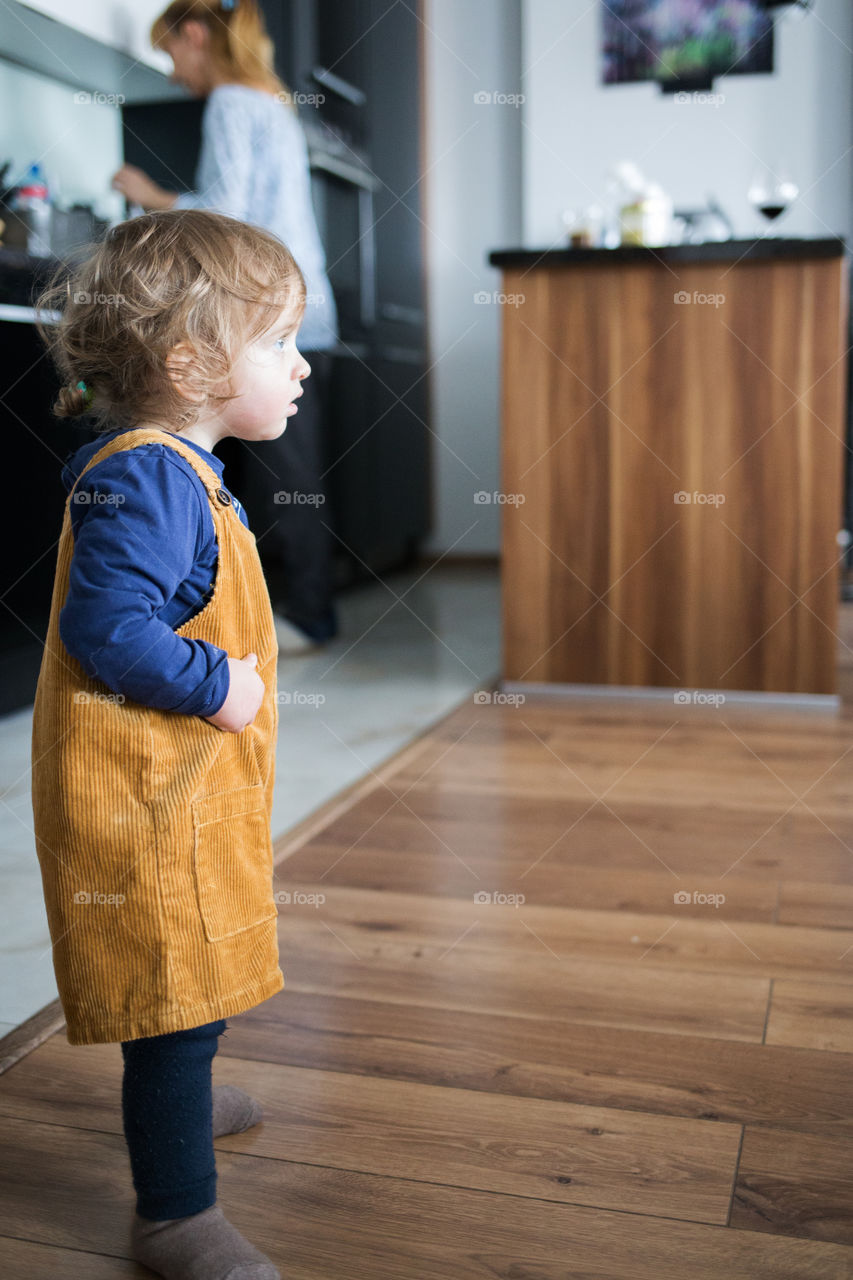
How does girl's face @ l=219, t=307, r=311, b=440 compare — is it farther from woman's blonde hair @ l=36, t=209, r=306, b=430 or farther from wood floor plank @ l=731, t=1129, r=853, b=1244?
wood floor plank @ l=731, t=1129, r=853, b=1244

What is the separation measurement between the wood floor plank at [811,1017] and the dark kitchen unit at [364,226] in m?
2.27

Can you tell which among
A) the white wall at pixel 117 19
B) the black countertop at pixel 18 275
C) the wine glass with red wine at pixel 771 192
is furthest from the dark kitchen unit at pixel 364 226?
the wine glass with red wine at pixel 771 192

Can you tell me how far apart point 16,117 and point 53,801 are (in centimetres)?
231

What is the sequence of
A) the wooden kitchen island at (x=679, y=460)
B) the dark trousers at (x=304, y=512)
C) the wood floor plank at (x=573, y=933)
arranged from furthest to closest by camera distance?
the dark trousers at (x=304, y=512), the wooden kitchen island at (x=679, y=460), the wood floor plank at (x=573, y=933)

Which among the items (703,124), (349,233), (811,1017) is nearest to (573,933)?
(811,1017)

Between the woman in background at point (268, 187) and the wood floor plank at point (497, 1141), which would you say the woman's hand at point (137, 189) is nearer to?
the woman in background at point (268, 187)

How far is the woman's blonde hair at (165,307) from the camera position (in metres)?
0.79

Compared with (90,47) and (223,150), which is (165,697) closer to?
(223,150)

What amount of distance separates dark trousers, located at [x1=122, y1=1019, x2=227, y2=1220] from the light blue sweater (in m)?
1.94

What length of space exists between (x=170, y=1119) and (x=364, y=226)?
3395 millimetres

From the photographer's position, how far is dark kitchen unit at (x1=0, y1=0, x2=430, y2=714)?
227 cm

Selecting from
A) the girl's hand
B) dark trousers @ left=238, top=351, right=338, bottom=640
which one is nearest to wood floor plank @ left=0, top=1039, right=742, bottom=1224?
the girl's hand

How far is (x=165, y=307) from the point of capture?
0.78 m

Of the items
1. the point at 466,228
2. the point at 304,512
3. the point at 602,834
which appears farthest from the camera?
the point at 466,228
